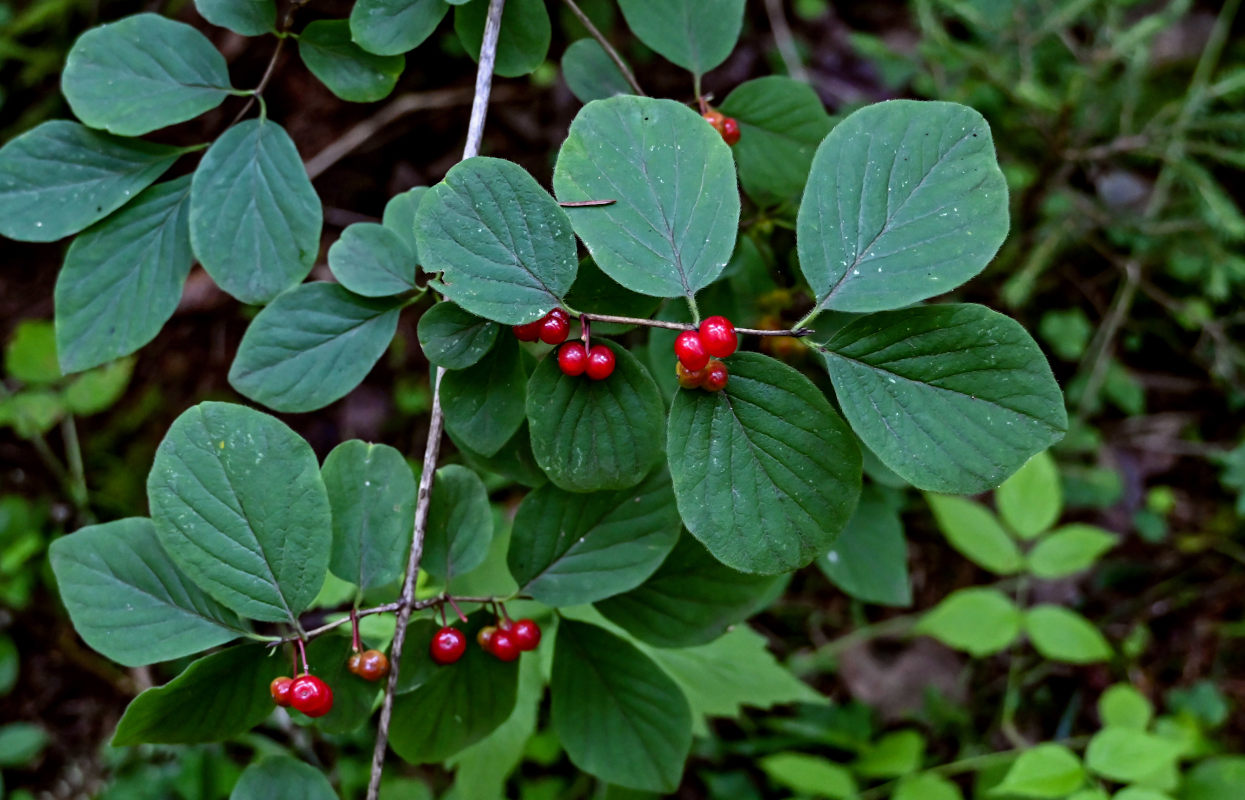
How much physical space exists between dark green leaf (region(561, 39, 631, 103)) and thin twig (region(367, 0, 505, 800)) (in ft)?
0.38

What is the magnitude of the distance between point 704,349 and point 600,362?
0.13m

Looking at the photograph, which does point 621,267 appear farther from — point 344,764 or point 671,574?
point 344,764

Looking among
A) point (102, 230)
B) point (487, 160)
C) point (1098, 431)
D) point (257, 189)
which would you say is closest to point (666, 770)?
point (487, 160)

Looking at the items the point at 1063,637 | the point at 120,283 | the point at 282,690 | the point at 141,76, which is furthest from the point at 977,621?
the point at 141,76

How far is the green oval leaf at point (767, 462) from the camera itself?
83 centimetres

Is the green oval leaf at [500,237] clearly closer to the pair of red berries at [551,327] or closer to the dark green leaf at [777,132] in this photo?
the pair of red berries at [551,327]

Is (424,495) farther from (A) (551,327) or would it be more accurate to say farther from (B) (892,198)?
(B) (892,198)

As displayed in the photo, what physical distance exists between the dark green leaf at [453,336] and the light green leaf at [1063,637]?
196 centimetres

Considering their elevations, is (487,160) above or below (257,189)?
above

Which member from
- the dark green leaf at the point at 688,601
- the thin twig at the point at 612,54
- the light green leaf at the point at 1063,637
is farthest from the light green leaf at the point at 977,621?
the thin twig at the point at 612,54

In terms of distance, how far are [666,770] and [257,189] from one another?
1.04 metres

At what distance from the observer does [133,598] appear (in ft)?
3.32

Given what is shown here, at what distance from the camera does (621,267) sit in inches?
33.6

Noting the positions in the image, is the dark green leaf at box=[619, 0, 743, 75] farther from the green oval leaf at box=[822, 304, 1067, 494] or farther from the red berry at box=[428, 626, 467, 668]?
the red berry at box=[428, 626, 467, 668]
